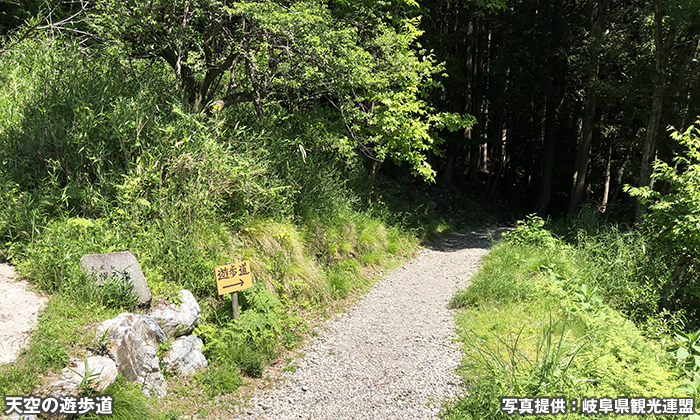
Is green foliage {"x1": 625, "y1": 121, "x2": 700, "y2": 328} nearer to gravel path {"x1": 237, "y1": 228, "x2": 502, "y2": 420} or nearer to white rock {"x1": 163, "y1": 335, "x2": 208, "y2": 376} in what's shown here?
gravel path {"x1": 237, "y1": 228, "x2": 502, "y2": 420}

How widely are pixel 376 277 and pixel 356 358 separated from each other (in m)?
2.99

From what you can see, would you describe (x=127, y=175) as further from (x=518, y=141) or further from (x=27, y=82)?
(x=518, y=141)

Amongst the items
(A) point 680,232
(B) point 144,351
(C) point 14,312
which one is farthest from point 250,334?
(A) point 680,232

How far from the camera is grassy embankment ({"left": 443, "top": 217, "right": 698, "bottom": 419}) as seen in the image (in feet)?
11.7

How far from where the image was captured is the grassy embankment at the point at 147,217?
3.87 m

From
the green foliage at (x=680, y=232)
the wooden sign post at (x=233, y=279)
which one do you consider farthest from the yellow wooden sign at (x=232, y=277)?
the green foliage at (x=680, y=232)

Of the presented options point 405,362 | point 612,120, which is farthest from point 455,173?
point 405,362

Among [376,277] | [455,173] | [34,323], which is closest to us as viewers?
[34,323]

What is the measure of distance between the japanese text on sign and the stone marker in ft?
2.32

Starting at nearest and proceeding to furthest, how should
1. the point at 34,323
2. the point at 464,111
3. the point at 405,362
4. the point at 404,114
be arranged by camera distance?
the point at 34,323 < the point at 405,362 < the point at 404,114 < the point at 464,111

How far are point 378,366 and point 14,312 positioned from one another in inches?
138

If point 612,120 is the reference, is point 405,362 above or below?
below

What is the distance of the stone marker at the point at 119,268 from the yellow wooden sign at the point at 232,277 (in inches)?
27.9

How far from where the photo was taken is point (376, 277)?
7.73 metres
